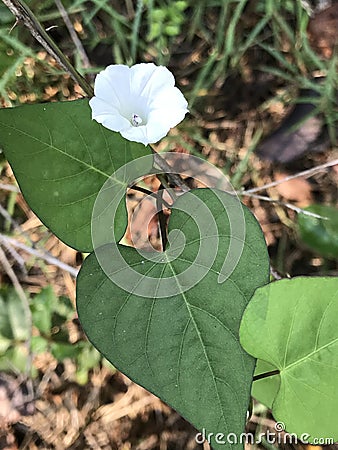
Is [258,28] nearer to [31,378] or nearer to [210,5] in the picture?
[210,5]

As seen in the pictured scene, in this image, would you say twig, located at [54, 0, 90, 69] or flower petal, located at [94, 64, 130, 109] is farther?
twig, located at [54, 0, 90, 69]

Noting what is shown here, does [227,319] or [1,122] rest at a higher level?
[1,122]

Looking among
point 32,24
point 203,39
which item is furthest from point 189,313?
point 203,39

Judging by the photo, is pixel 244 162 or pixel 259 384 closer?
pixel 259 384

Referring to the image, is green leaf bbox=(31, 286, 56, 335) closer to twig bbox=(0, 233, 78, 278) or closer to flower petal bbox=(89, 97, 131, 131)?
twig bbox=(0, 233, 78, 278)

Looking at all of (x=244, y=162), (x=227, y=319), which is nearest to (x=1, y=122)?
(x=227, y=319)

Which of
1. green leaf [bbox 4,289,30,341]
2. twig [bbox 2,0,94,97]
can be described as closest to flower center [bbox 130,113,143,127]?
twig [bbox 2,0,94,97]

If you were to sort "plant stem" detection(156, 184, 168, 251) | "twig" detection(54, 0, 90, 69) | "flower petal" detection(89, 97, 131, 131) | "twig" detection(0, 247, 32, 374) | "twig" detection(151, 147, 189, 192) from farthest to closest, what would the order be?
1. "twig" detection(0, 247, 32, 374)
2. "twig" detection(54, 0, 90, 69)
3. "twig" detection(151, 147, 189, 192)
4. "plant stem" detection(156, 184, 168, 251)
5. "flower petal" detection(89, 97, 131, 131)
